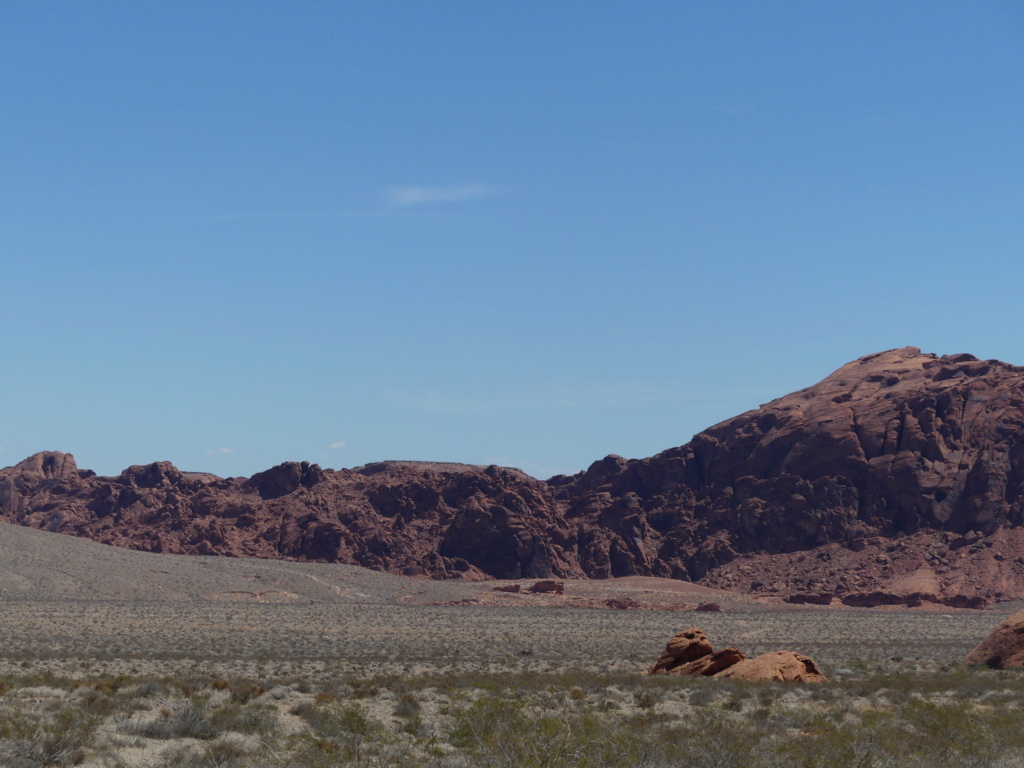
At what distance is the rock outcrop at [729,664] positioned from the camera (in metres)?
28.9

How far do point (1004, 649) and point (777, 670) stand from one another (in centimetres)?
1059

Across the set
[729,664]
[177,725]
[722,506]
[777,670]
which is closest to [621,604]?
[722,506]

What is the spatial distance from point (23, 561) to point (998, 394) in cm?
8634

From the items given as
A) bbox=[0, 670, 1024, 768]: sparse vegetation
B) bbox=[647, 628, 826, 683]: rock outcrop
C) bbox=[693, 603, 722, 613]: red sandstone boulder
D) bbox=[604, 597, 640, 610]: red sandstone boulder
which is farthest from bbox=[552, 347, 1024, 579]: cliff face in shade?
bbox=[0, 670, 1024, 768]: sparse vegetation

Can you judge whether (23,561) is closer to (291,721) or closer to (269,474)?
(269,474)

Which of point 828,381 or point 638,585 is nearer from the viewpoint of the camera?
point 638,585

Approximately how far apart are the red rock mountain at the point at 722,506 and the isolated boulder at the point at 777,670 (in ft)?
190

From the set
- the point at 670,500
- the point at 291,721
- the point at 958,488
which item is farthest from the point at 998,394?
the point at 291,721

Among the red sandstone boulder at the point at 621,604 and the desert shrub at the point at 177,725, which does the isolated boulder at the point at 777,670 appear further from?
the red sandstone boulder at the point at 621,604

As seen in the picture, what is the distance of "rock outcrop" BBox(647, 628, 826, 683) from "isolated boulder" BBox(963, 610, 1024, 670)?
27.1 ft

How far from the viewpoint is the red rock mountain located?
297 feet

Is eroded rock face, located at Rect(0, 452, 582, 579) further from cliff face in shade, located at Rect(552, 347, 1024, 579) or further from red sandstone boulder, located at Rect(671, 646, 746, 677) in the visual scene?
red sandstone boulder, located at Rect(671, 646, 746, 677)

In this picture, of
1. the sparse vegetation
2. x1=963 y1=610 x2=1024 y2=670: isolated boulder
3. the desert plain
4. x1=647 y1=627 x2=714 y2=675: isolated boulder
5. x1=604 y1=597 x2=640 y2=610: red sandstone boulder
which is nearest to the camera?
the sparse vegetation

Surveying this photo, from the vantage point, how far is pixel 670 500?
351ft
